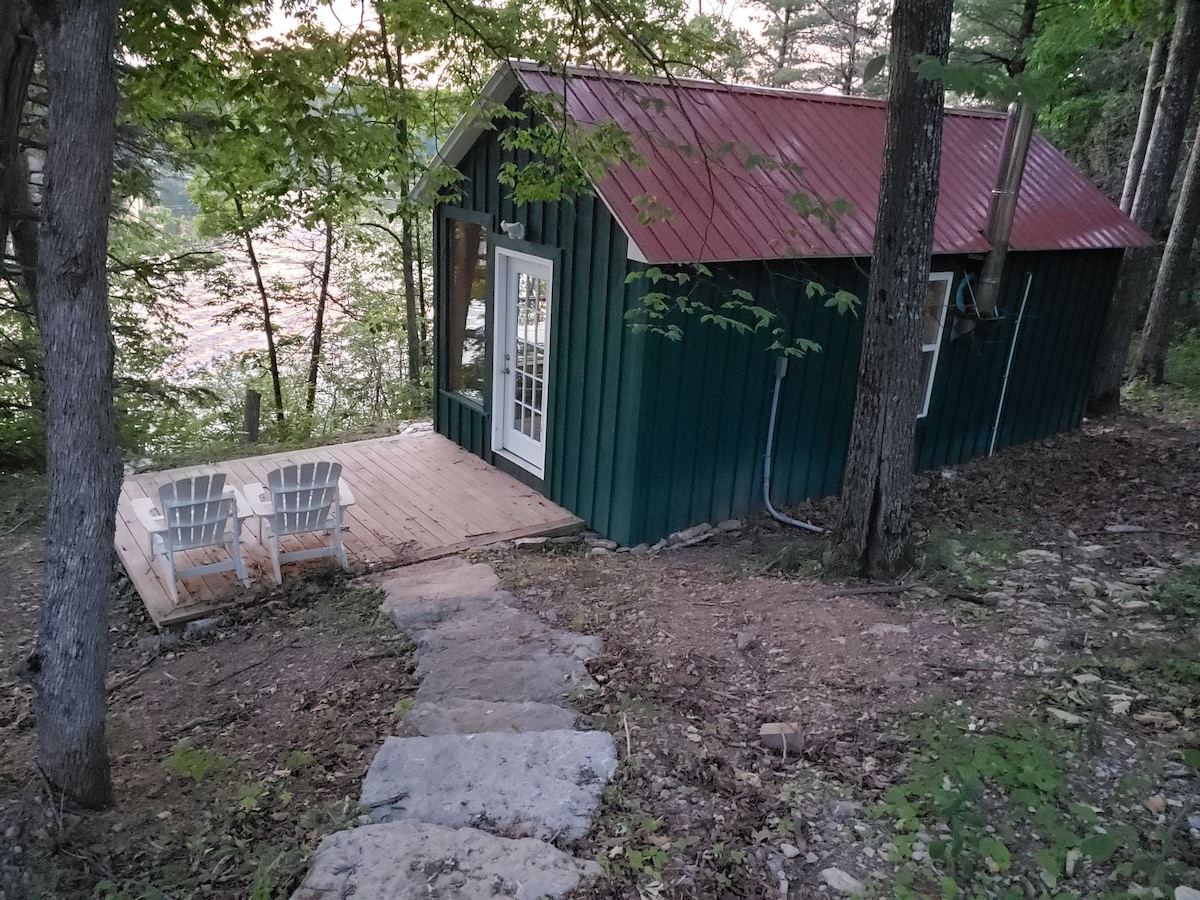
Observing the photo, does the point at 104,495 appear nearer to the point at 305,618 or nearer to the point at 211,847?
the point at 211,847

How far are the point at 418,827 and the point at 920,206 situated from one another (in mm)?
4508

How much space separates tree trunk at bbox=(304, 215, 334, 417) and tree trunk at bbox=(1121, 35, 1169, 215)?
1179 cm

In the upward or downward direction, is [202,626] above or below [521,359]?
below

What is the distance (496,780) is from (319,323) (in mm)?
12201

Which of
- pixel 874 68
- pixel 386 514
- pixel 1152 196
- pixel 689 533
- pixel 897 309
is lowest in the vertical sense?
pixel 386 514

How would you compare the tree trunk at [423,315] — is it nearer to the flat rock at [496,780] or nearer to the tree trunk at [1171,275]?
the tree trunk at [1171,275]

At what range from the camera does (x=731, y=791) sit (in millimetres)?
3539

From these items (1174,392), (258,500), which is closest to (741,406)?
(258,500)

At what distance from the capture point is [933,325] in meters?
8.30

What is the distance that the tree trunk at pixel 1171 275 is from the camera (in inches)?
430

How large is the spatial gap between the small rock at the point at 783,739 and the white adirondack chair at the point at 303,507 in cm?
356

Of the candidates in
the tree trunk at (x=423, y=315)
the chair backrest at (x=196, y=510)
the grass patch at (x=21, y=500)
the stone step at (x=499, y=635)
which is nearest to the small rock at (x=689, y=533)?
the stone step at (x=499, y=635)

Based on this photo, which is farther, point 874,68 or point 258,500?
point 258,500

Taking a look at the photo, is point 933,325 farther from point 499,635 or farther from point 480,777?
point 480,777
